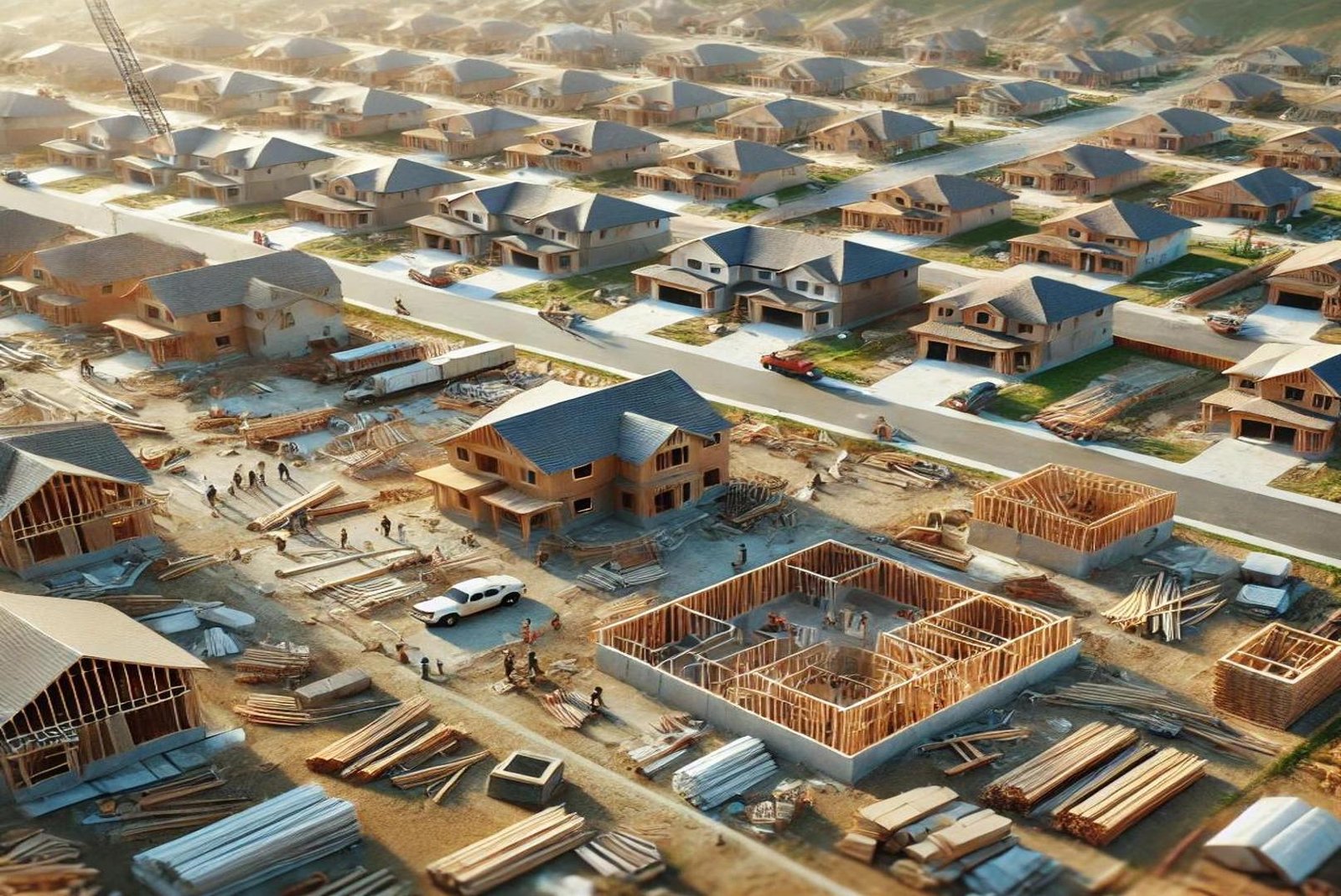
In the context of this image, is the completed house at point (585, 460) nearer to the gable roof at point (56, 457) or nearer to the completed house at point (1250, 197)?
the gable roof at point (56, 457)

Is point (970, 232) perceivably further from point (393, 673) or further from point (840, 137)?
point (393, 673)

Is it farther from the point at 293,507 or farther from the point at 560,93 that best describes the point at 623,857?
the point at 560,93

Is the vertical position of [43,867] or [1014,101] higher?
[1014,101]

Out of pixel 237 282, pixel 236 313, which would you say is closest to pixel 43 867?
pixel 236 313

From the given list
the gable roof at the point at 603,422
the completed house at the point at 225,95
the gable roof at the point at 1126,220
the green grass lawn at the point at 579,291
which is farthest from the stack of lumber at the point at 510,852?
the completed house at the point at 225,95

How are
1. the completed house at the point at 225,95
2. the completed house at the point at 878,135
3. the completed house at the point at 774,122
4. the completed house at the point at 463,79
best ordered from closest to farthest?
→ the completed house at the point at 878,135 < the completed house at the point at 774,122 < the completed house at the point at 225,95 < the completed house at the point at 463,79

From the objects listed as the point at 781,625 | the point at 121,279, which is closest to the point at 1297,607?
the point at 781,625
